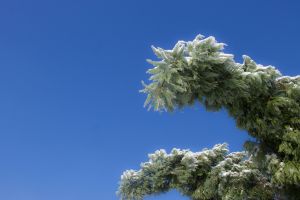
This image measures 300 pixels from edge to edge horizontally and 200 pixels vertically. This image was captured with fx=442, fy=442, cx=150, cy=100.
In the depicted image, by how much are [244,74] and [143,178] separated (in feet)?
38.0

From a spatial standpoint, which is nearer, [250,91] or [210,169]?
[250,91]

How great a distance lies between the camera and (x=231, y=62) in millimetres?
14523

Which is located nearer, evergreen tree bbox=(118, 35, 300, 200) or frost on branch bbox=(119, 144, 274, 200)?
evergreen tree bbox=(118, 35, 300, 200)

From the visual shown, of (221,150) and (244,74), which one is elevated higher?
(221,150)

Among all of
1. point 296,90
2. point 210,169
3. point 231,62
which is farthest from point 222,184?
point 231,62

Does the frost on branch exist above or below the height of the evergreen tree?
above

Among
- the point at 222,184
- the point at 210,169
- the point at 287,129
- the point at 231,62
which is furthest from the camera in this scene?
the point at 210,169

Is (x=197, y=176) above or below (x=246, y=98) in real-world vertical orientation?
above

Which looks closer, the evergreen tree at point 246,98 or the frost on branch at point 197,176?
the evergreen tree at point 246,98

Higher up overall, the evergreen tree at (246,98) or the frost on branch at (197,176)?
the frost on branch at (197,176)

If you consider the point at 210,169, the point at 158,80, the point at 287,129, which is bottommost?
the point at 287,129

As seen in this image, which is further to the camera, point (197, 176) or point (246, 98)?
point (197, 176)

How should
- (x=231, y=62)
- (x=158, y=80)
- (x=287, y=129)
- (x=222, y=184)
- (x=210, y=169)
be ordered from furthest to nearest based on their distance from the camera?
1. (x=210, y=169)
2. (x=222, y=184)
3. (x=287, y=129)
4. (x=231, y=62)
5. (x=158, y=80)

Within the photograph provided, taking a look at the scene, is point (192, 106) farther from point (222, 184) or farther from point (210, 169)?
point (210, 169)
